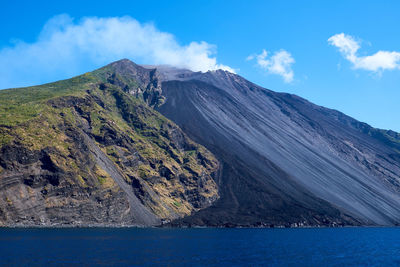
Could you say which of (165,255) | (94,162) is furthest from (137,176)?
(165,255)

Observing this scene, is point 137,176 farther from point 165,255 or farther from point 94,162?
point 165,255

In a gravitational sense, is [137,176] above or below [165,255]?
above

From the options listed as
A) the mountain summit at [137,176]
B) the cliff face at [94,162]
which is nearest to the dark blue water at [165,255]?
the cliff face at [94,162]

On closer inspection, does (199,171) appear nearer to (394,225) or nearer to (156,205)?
(156,205)

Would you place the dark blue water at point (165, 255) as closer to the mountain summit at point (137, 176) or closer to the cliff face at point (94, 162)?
the cliff face at point (94, 162)

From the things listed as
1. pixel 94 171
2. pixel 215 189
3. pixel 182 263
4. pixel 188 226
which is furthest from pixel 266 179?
pixel 182 263

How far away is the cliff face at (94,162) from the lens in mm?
94375

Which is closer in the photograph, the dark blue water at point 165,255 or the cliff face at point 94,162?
the dark blue water at point 165,255

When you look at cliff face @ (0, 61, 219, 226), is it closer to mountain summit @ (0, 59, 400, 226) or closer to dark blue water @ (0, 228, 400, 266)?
mountain summit @ (0, 59, 400, 226)

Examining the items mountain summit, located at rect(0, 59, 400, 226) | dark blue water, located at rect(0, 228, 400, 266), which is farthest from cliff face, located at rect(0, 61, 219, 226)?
dark blue water, located at rect(0, 228, 400, 266)

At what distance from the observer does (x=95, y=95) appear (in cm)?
17075

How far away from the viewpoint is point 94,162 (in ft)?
384

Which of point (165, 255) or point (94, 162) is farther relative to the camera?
point (94, 162)

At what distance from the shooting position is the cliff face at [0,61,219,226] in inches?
3716
